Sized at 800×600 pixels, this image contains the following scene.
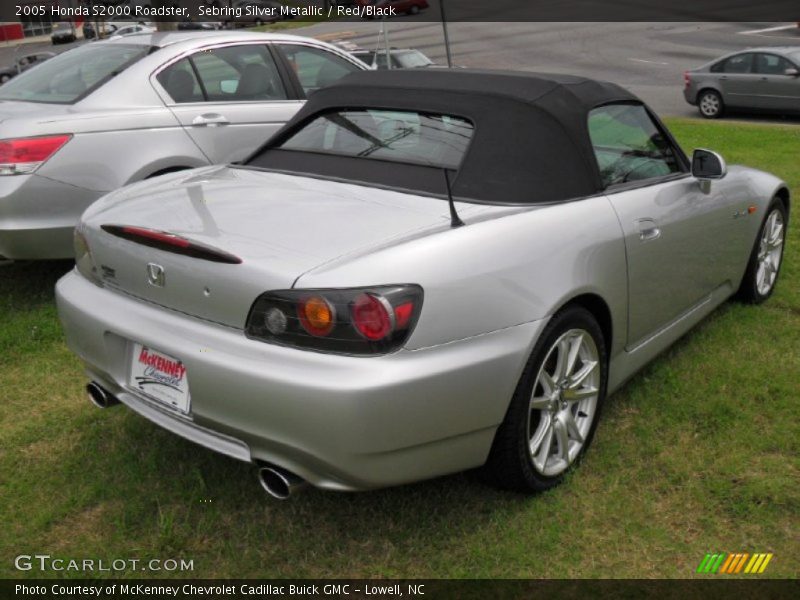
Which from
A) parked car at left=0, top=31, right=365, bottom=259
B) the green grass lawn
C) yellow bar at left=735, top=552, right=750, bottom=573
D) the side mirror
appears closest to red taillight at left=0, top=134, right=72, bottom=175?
parked car at left=0, top=31, right=365, bottom=259

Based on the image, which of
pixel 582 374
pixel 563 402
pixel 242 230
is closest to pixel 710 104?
pixel 582 374

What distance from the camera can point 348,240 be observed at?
2744 mm

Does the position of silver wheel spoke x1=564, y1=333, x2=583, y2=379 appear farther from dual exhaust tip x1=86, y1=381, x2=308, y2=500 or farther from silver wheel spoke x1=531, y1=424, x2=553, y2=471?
dual exhaust tip x1=86, y1=381, x2=308, y2=500

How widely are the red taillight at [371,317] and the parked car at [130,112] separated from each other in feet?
10.5

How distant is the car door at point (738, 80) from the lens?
1631cm

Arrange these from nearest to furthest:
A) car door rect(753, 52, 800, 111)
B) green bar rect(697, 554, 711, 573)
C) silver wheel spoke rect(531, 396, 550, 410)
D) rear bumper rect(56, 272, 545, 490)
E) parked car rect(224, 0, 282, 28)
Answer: rear bumper rect(56, 272, 545, 490)
green bar rect(697, 554, 711, 573)
silver wheel spoke rect(531, 396, 550, 410)
car door rect(753, 52, 800, 111)
parked car rect(224, 0, 282, 28)

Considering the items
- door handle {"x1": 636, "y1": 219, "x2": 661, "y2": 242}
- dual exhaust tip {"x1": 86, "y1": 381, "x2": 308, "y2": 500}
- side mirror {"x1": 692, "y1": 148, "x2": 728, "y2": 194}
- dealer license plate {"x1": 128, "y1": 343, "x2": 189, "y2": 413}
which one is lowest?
dual exhaust tip {"x1": 86, "y1": 381, "x2": 308, "y2": 500}

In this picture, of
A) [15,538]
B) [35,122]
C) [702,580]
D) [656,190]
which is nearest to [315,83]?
[35,122]

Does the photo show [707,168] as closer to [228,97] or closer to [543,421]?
[543,421]

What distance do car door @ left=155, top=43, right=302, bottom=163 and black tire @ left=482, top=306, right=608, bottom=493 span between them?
3.20 m

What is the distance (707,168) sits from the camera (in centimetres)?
407

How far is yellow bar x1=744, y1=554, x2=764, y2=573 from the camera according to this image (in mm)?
2814

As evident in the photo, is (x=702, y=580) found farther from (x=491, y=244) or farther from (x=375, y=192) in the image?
(x=375, y=192)

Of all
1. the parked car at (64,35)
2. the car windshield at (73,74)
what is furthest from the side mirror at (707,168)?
the parked car at (64,35)
